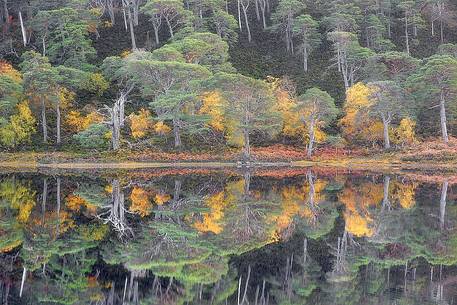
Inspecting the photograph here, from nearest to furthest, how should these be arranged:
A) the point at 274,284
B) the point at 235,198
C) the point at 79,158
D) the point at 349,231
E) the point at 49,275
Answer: the point at 274,284
the point at 49,275
the point at 349,231
the point at 235,198
the point at 79,158

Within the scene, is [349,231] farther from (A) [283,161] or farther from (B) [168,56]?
(B) [168,56]

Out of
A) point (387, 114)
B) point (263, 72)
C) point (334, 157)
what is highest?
point (263, 72)

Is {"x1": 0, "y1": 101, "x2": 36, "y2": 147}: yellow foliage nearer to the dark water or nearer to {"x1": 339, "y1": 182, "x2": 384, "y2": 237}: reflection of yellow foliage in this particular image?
the dark water

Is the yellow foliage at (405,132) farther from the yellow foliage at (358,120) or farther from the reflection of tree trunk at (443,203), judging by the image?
the reflection of tree trunk at (443,203)

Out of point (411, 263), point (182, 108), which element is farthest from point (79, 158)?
point (411, 263)

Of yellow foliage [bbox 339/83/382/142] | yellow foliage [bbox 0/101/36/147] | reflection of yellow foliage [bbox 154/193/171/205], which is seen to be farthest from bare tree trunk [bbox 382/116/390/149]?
yellow foliage [bbox 0/101/36/147]

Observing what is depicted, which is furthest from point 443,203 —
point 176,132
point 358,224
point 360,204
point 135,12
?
point 135,12
